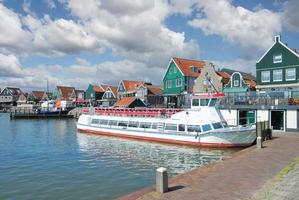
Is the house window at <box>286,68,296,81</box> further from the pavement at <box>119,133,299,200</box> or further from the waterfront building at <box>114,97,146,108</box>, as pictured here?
the waterfront building at <box>114,97,146,108</box>

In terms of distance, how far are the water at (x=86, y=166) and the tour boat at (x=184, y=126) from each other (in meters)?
1.44

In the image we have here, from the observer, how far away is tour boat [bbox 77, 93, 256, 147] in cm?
3080

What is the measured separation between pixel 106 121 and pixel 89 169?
22.7 metres

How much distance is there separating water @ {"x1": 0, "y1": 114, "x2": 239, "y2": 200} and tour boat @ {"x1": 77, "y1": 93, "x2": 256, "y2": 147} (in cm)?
144

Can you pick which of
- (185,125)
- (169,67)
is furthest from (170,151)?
(169,67)

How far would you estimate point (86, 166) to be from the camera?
23.4 meters

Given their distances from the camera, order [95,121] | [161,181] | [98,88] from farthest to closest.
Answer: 1. [98,88]
2. [95,121]
3. [161,181]

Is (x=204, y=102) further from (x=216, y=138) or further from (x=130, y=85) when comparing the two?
(x=130, y=85)

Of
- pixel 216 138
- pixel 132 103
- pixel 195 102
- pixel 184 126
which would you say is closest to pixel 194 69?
pixel 132 103

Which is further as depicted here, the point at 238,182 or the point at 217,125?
the point at 217,125

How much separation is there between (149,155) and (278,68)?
3102cm

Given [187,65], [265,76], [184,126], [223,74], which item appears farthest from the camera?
[187,65]

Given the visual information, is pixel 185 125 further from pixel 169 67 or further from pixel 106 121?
pixel 169 67

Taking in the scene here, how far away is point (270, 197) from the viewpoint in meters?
11.2
